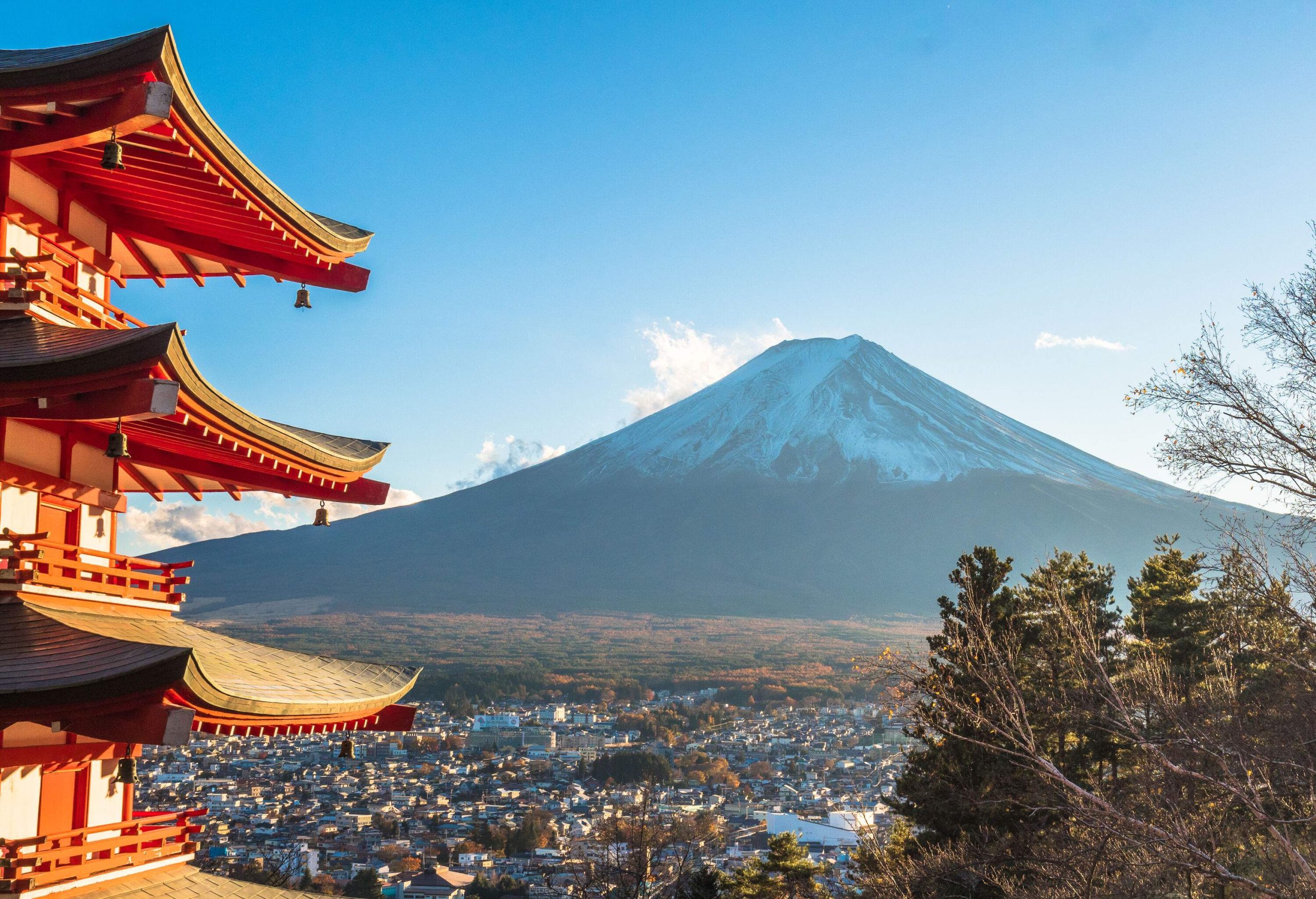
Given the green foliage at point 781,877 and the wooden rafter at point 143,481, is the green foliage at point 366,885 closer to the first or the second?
the green foliage at point 781,877

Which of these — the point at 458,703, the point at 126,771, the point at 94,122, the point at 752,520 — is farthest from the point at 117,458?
the point at 752,520

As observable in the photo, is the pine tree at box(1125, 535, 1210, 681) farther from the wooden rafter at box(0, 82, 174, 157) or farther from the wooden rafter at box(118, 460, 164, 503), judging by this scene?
the wooden rafter at box(0, 82, 174, 157)

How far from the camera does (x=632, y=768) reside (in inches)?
1812

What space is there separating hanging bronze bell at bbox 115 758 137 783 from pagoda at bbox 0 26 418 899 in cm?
2

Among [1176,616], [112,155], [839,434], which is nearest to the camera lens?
[112,155]

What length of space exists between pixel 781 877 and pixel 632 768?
85.0 feet

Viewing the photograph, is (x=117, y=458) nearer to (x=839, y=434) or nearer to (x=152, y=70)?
(x=152, y=70)

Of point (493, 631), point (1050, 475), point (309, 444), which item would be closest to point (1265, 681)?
point (309, 444)

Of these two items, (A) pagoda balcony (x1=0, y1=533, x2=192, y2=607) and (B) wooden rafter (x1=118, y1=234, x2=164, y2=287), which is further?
(B) wooden rafter (x1=118, y1=234, x2=164, y2=287)

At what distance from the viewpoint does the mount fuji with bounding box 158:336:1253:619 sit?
372 feet

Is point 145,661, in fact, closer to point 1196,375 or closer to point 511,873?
point 1196,375

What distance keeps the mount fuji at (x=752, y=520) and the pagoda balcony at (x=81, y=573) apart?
97.8m

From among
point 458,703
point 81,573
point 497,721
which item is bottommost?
point 497,721

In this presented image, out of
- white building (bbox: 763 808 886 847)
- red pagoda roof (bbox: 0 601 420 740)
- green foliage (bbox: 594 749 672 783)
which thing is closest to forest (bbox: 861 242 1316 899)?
red pagoda roof (bbox: 0 601 420 740)
